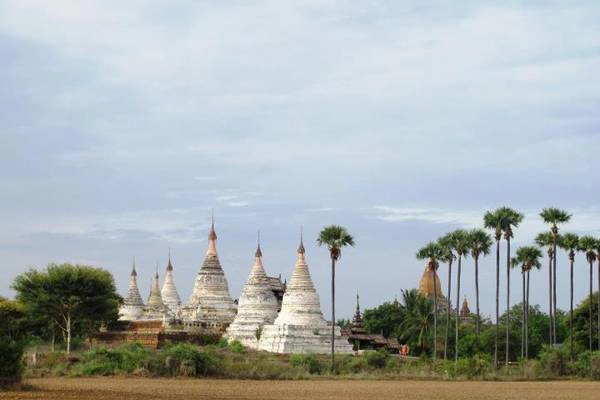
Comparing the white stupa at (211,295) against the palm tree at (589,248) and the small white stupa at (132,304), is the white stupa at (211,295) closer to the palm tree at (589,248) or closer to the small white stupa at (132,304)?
the small white stupa at (132,304)

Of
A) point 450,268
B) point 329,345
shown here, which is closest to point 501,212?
point 450,268

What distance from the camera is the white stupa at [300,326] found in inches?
3167

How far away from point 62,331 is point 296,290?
18.0 meters

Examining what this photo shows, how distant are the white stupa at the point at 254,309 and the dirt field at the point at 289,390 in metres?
30.3

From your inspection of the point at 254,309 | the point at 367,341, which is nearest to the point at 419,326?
the point at 367,341

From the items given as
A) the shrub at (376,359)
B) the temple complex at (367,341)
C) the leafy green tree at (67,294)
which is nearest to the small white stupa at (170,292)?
the temple complex at (367,341)

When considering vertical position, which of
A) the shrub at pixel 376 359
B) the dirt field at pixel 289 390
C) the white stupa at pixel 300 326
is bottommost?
the dirt field at pixel 289 390

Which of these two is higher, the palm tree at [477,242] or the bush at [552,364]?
the palm tree at [477,242]

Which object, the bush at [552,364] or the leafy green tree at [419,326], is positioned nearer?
the bush at [552,364]

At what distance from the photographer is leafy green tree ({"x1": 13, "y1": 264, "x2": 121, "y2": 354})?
7662 cm

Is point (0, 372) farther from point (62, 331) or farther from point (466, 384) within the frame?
point (62, 331)

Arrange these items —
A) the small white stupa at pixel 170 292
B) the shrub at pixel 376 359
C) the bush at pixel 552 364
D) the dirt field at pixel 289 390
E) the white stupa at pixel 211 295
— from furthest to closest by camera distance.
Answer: the small white stupa at pixel 170 292 → the white stupa at pixel 211 295 → the shrub at pixel 376 359 → the bush at pixel 552 364 → the dirt field at pixel 289 390

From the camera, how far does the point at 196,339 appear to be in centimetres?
8450

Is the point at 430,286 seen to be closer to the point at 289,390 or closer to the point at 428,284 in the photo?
the point at 428,284
